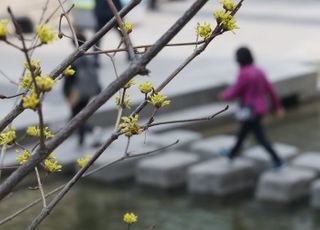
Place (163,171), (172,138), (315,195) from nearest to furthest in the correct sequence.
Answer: (315,195) → (163,171) → (172,138)

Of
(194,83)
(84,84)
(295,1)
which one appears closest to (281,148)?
(84,84)

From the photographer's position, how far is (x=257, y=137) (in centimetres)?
948

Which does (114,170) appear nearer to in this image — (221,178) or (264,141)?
(221,178)

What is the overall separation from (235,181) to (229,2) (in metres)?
6.84

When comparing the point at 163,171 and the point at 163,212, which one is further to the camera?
the point at 163,171

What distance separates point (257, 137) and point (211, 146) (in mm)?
1099

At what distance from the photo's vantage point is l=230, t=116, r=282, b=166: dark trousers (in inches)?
370

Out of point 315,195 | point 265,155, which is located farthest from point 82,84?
point 315,195

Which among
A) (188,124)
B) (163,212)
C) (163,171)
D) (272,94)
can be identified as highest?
(272,94)

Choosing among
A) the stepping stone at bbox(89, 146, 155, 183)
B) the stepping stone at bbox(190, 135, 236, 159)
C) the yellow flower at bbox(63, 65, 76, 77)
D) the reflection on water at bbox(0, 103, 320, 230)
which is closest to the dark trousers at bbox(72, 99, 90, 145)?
the stepping stone at bbox(89, 146, 155, 183)

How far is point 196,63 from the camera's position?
16.1m

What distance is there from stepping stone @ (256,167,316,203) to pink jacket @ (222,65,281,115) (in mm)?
737

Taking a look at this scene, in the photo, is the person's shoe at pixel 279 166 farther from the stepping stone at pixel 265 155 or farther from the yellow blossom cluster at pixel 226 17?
the yellow blossom cluster at pixel 226 17

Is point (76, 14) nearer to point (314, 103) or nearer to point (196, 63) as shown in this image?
point (196, 63)
